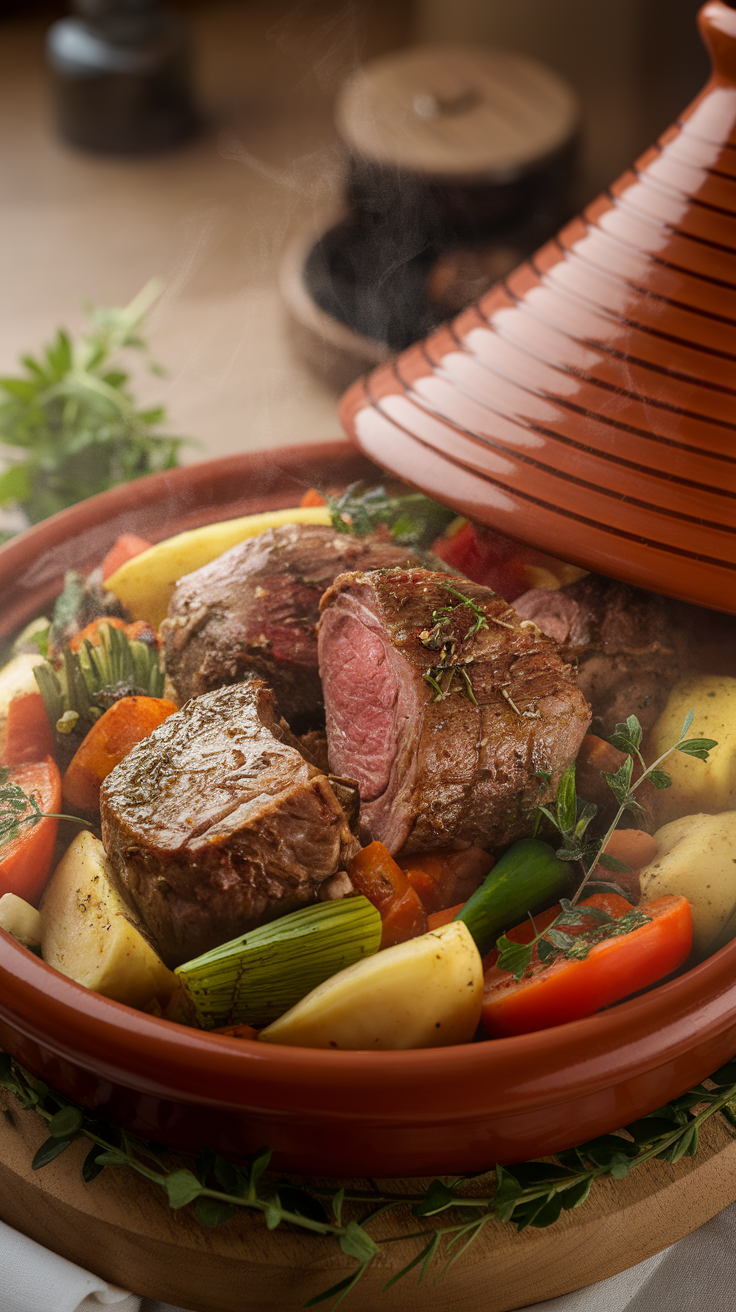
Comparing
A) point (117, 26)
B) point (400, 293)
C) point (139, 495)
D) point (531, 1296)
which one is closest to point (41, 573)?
point (139, 495)

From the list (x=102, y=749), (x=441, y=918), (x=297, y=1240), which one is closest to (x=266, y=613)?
(x=102, y=749)

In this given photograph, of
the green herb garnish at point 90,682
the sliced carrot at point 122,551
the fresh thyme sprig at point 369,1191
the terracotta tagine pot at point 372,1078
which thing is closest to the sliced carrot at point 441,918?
the terracotta tagine pot at point 372,1078

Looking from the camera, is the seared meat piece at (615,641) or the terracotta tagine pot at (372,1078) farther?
the seared meat piece at (615,641)

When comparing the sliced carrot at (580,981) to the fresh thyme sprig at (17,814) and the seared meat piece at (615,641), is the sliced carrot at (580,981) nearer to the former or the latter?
the seared meat piece at (615,641)

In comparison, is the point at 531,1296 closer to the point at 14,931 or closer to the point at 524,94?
the point at 14,931

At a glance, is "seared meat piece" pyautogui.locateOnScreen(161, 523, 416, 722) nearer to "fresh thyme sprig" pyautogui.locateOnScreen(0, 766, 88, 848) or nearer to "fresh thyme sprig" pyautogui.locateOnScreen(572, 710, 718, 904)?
"fresh thyme sprig" pyautogui.locateOnScreen(0, 766, 88, 848)

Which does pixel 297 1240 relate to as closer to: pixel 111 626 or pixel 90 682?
pixel 90 682
